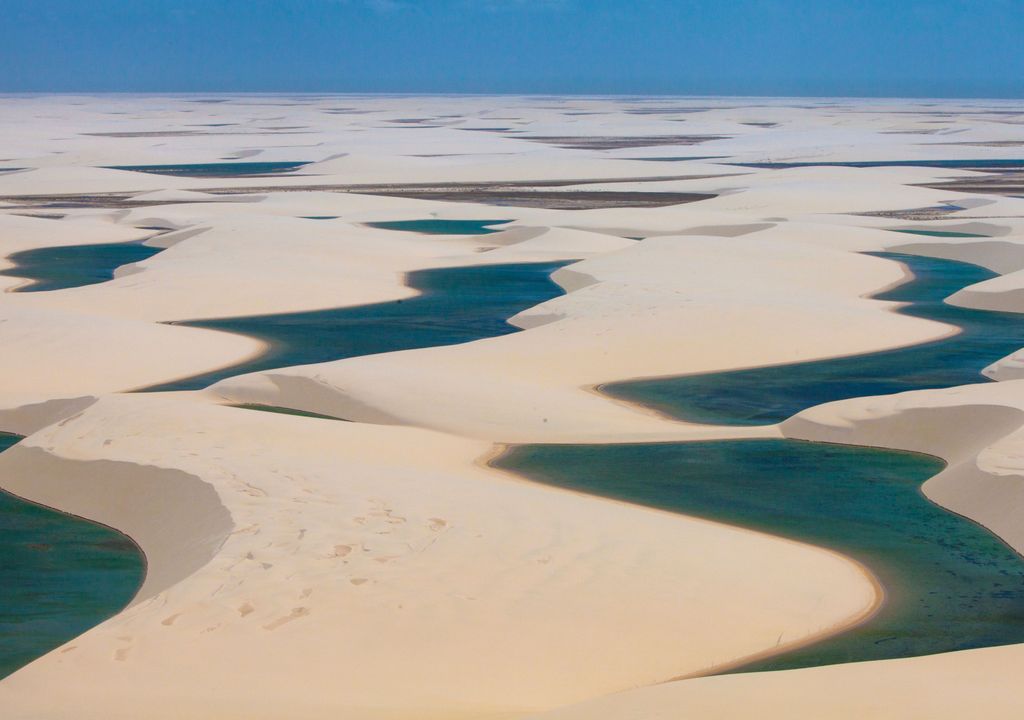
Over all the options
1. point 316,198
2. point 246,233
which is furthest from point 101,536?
point 316,198

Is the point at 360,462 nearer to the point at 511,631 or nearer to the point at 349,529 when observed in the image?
the point at 349,529

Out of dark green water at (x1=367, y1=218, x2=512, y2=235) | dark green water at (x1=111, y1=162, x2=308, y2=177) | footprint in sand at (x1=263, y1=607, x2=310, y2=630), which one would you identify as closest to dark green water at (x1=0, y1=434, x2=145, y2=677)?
footprint in sand at (x1=263, y1=607, x2=310, y2=630)

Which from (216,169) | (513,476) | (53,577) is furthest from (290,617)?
(216,169)

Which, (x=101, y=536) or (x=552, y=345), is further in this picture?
(x=552, y=345)

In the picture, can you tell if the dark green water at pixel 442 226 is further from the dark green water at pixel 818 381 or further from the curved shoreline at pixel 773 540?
the curved shoreline at pixel 773 540

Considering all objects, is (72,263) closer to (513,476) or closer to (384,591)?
(513,476)

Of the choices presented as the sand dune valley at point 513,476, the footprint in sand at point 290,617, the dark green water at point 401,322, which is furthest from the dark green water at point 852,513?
the dark green water at point 401,322
